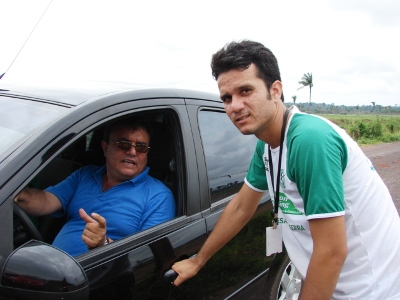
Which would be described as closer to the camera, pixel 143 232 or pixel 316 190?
pixel 316 190

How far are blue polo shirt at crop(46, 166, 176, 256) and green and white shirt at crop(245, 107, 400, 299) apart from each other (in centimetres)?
66

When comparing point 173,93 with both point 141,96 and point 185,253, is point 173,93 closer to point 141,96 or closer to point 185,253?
point 141,96

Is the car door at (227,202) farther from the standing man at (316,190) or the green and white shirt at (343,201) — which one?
the green and white shirt at (343,201)

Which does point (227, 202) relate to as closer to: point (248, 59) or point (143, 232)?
point (143, 232)

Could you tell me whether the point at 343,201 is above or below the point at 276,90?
below

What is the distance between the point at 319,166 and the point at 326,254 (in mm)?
312

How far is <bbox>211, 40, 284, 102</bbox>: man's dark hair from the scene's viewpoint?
159 centimetres

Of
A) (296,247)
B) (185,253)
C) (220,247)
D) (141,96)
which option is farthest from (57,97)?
(296,247)

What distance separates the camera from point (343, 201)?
1349 millimetres

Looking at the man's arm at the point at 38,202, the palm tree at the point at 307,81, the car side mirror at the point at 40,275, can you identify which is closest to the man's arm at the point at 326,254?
the car side mirror at the point at 40,275

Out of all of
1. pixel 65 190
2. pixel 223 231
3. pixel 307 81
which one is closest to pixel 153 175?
pixel 65 190

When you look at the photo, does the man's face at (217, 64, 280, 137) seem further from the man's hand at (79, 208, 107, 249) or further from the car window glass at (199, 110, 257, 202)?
the man's hand at (79, 208, 107, 249)

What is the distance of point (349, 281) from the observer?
62.3 inches

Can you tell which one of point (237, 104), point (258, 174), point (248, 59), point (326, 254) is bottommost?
point (326, 254)
